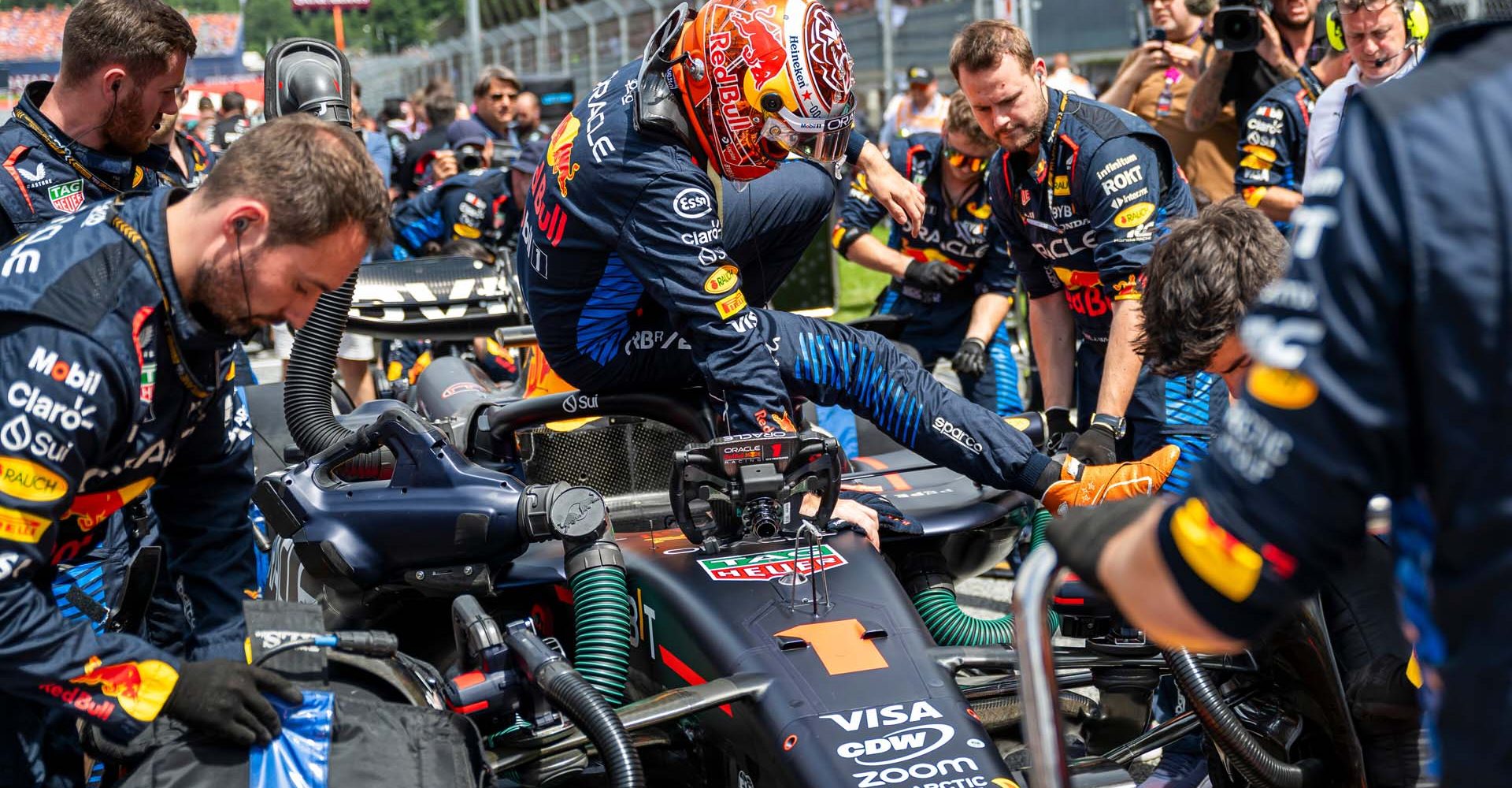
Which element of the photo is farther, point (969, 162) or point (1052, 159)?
point (969, 162)

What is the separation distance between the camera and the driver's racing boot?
11.2ft

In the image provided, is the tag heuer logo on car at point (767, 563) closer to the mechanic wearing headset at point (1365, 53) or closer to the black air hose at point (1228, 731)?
the black air hose at point (1228, 731)

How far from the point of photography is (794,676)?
282 cm

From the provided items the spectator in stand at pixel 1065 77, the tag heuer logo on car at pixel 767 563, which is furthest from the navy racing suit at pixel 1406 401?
the spectator in stand at pixel 1065 77

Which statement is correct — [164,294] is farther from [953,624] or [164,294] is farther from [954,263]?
[954,263]

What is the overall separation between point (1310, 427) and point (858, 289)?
1292 cm

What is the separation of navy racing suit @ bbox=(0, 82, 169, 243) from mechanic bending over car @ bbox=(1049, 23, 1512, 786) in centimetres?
335

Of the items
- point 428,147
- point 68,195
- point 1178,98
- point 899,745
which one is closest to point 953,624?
point 899,745

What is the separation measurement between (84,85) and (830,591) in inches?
102

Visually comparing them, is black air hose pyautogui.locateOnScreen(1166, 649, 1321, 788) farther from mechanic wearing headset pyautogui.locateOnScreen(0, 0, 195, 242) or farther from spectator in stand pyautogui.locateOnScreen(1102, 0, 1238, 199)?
spectator in stand pyautogui.locateOnScreen(1102, 0, 1238, 199)

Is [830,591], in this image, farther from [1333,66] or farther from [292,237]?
[1333,66]

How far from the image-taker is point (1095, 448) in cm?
384

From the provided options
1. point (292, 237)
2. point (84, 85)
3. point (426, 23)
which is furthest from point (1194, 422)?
point (426, 23)

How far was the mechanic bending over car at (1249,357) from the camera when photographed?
2.56 metres
